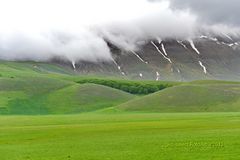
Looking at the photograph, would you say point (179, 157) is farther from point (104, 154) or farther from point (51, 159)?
point (51, 159)

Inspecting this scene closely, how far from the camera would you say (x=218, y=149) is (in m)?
49.2

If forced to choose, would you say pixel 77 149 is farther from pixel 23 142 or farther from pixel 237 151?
pixel 237 151

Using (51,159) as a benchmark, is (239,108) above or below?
above

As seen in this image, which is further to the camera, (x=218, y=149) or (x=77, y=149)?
(x=77, y=149)

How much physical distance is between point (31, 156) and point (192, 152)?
53.2 ft

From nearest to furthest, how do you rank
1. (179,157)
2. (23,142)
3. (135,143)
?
(179,157), (135,143), (23,142)

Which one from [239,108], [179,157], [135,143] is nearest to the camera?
[179,157]

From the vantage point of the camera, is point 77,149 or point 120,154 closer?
point 120,154

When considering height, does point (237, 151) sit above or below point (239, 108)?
below

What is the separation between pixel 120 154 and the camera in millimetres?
50062

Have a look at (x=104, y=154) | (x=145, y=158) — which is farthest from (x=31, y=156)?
(x=145, y=158)

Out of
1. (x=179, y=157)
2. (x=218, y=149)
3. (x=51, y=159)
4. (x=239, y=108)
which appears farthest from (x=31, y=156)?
(x=239, y=108)

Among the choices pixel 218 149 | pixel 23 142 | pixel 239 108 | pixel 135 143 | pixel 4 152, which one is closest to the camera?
pixel 218 149

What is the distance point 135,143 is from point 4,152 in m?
15.8
